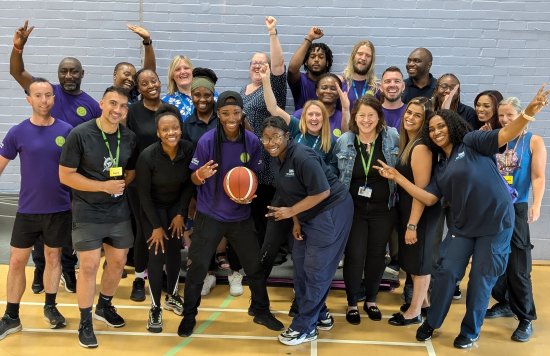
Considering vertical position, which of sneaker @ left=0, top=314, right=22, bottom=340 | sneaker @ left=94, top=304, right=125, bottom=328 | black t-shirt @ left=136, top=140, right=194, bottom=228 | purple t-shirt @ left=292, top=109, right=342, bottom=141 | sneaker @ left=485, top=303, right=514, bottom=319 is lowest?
sneaker @ left=0, top=314, right=22, bottom=340

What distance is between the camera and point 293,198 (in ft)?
14.7

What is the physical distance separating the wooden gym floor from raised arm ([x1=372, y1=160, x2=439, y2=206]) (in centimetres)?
115

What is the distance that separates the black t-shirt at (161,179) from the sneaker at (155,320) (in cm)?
73

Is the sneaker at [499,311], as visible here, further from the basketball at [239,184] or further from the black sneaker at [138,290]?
the black sneaker at [138,290]

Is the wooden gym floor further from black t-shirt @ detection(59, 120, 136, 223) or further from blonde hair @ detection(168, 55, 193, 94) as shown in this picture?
blonde hair @ detection(168, 55, 193, 94)

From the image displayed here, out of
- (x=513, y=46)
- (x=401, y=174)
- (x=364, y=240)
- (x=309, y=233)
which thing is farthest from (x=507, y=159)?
(x=513, y=46)

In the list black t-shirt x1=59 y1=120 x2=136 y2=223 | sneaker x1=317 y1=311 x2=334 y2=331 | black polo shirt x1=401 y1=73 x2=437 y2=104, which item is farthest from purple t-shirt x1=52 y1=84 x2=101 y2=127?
black polo shirt x1=401 y1=73 x2=437 y2=104

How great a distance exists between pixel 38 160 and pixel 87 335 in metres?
1.41

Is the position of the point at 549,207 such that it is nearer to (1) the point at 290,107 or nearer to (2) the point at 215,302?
(1) the point at 290,107

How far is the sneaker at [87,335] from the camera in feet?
14.8

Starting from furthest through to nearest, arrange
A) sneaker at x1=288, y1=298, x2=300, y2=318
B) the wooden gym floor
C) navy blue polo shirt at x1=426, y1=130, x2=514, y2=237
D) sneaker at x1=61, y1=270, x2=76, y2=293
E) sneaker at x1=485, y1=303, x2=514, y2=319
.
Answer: sneaker at x1=61, y1=270, x2=76, y2=293, sneaker at x1=485, y1=303, x2=514, y2=319, sneaker at x1=288, y1=298, x2=300, y2=318, the wooden gym floor, navy blue polo shirt at x1=426, y1=130, x2=514, y2=237

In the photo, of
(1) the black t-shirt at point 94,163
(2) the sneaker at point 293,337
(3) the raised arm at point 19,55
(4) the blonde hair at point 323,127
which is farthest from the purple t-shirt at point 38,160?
(2) the sneaker at point 293,337

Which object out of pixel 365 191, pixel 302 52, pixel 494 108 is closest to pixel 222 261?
pixel 365 191

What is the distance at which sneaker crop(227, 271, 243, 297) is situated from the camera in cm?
559
